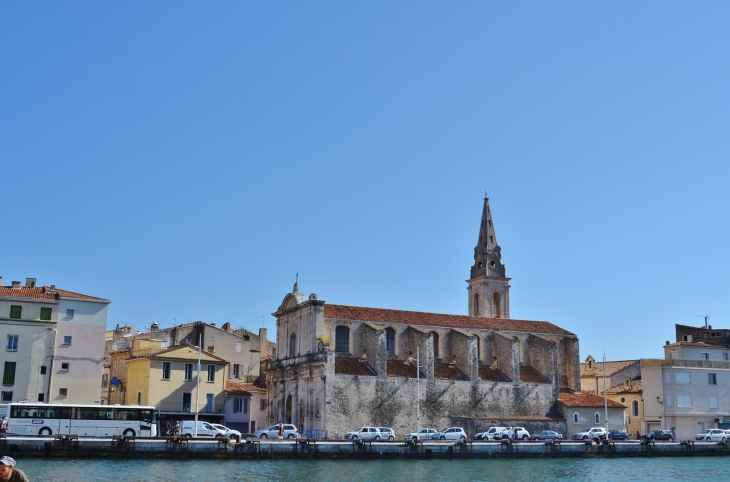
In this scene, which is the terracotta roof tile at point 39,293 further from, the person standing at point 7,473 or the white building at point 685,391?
the person standing at point 7,473

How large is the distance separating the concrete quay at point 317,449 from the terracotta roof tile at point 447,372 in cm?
1354

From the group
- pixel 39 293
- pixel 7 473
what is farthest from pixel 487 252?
pixel 7 473

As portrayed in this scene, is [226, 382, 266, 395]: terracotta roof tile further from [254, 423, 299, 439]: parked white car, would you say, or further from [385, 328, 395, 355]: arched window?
[385, 328, 395, 355]: arched window

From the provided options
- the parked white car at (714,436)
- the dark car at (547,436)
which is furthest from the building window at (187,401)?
the parked white car at (714,436)

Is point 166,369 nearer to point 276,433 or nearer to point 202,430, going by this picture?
point 276,433

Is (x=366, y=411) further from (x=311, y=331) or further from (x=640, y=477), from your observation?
(x=640, y=477)

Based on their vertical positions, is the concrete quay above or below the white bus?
below

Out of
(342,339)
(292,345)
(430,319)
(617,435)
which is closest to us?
(617,435)

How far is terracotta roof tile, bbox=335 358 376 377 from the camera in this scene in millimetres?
64188

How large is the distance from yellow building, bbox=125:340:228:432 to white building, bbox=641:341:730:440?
37.2 metres

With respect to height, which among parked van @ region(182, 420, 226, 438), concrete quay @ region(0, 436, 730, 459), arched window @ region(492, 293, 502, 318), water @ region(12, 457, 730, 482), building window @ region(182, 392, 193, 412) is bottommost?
water @ region(12, 457, 730, 482)

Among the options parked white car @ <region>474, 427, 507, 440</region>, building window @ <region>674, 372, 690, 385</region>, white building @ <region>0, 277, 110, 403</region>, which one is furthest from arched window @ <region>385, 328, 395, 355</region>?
building window @ <region>674, 372, 690, 385</region>

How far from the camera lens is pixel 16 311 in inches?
2205

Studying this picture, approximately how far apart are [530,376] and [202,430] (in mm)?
31706
